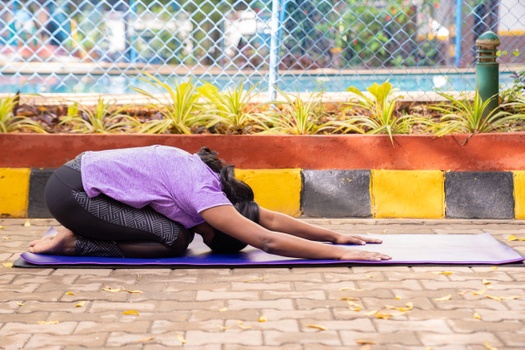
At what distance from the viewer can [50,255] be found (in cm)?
435

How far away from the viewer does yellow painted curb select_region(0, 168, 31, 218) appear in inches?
218

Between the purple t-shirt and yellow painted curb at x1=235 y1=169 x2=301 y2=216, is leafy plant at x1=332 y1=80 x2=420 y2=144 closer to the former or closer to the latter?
yellow painted curb at x1=235 y1=169 x2=301 y2=216

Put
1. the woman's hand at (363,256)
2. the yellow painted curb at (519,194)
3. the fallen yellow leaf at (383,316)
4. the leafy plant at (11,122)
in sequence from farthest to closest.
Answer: the leafy plant at (11,122), the yellow painted curb at (519,194), the woman's hand at (363,256), the fallen yellow leaf at (383,316)

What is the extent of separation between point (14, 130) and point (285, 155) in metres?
1.84

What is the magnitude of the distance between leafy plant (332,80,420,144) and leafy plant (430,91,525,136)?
223 millimetres

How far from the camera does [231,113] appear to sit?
5.81m

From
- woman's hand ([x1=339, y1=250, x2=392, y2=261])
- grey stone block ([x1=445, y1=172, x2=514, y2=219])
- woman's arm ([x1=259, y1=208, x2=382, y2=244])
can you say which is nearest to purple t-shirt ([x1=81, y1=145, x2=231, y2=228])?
woman's arm ([x1=259, y1=208, x2=382, y2=244])

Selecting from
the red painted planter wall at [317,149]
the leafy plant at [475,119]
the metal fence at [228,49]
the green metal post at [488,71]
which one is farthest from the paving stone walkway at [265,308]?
the metal fence at [228,49]

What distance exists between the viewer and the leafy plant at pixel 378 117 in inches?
225

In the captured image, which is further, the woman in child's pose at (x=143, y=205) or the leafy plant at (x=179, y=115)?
the leafy plant at (x=179, y=115)

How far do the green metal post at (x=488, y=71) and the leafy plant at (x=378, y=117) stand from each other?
0.49m

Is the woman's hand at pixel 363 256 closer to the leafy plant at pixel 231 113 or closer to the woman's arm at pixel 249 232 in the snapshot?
the woman's arm at pixel 249 232

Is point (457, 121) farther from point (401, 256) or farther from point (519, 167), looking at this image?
point (401, 256)

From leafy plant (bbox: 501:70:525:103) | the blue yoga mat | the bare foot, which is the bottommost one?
the blue yoga mat
